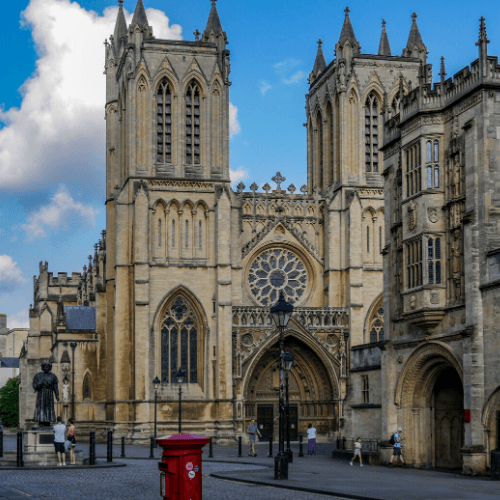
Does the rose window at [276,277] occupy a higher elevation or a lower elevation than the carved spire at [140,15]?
lower

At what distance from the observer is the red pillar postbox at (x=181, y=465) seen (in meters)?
12.3

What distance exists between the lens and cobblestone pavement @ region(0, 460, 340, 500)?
1977 cm

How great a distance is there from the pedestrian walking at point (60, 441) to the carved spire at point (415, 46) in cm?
3896

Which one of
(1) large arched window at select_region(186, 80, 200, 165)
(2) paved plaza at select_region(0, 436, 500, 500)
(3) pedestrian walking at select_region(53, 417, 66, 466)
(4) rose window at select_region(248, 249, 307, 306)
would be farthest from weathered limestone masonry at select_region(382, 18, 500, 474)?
(4) rose window at select_region(248, 249, 307, 306)

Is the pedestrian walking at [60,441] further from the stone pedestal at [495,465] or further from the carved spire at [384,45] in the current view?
the carved spire at [384,45]

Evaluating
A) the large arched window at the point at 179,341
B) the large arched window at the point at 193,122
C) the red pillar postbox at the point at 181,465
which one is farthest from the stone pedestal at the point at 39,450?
the large arched window at the point at 193,122

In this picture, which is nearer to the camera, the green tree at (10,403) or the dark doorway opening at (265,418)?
the dark doorway opening at (265,418)

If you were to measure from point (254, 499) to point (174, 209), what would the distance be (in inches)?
1401

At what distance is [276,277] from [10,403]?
57.1m

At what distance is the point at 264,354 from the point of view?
5497cm

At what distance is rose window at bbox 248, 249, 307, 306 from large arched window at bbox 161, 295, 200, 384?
4595 mm

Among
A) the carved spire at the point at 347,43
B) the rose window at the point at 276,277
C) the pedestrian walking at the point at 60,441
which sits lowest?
the pedestrian walking at the point at 60,441

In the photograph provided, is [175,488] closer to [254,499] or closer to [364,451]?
[254,499]

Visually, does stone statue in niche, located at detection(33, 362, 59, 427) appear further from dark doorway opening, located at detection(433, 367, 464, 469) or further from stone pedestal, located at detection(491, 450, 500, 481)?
stone pedestal, located at detection(491, 450, 500, 481)
